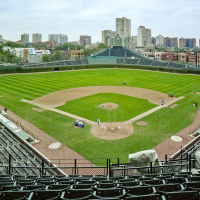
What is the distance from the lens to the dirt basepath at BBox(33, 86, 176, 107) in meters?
38.9

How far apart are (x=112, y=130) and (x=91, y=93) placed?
2023cm

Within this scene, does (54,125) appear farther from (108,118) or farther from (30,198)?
(30,198)

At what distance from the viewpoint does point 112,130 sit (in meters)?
25.9

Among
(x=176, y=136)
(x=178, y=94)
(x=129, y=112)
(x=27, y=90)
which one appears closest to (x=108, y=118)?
(x=129, y=112)

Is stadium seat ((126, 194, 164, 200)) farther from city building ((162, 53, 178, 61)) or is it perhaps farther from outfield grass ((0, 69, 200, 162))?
city building ((162, 53, 178, 61))

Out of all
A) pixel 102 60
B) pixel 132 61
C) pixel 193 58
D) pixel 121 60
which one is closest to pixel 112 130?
pixel 132 61

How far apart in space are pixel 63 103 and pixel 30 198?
32.4m

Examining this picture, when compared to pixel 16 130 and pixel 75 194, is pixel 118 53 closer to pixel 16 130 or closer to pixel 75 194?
pixel 16 130

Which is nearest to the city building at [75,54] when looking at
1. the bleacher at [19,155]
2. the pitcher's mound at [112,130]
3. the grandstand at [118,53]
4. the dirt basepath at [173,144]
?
the grandstand at [118,53]

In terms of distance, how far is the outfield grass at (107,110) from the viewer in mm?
30516

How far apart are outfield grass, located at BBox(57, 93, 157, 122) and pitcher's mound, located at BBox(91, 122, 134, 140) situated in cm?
175

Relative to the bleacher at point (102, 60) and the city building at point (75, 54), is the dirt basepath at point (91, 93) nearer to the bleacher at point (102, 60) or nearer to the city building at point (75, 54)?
the bleacher at point (102, 60)

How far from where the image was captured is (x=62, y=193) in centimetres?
A: 599

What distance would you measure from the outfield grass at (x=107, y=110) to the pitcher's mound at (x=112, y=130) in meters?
1.75
